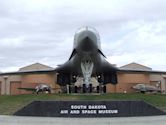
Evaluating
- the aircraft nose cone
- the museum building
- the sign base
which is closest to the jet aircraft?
the aircraft nose cone

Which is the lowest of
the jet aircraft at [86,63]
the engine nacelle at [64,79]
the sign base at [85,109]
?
the sign base at [85,109]

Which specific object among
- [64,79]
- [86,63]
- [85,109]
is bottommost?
[85,109]

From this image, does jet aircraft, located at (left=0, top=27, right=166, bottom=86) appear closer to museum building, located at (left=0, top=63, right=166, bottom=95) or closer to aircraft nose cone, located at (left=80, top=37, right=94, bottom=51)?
aircraft nose cone, located at (left=80, top=37, right=94, bottom=51)

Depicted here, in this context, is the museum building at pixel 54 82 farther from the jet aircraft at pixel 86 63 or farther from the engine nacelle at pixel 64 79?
the jet aircraft at pixel 86 63

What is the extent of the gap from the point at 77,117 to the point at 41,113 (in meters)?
1.74

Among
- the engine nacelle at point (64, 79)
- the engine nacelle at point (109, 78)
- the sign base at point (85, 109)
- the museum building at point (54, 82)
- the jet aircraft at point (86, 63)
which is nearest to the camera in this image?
the sign base at point (85, 109)

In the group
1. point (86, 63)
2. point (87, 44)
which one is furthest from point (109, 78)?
point (87, 44)

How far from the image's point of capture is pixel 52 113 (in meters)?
16.1

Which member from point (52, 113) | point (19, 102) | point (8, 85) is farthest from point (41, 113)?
point (8, 85)

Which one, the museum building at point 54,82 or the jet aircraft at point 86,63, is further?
the museum building at point 54,82

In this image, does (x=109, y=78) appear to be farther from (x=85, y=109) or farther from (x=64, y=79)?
(x=85, y=109)

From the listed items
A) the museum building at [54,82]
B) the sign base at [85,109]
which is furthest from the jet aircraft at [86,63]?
the museum building at [54,82]

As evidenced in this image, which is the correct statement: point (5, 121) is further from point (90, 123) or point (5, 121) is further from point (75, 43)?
point (75, 43)

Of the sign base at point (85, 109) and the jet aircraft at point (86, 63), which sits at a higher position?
the jet aircraft at point (86, 63)
